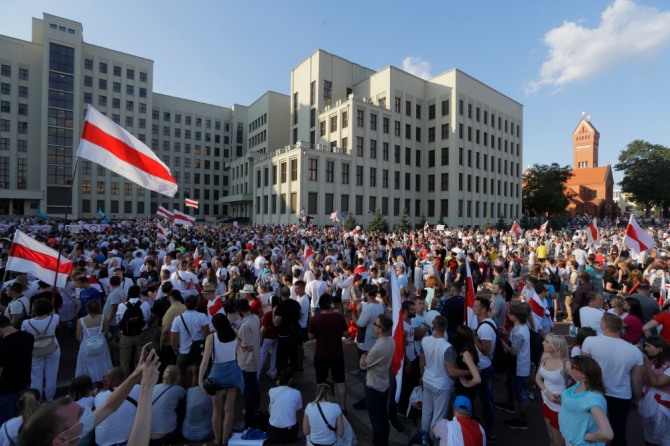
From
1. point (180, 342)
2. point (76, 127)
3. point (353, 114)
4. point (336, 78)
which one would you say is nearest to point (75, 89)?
point (76, 127)

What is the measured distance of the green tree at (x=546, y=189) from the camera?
5962 cm

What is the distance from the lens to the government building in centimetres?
4481

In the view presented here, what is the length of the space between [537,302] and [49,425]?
23.0ft

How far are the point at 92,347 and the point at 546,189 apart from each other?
68.5 m

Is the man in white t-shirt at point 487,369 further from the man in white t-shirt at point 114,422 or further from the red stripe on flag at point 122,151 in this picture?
the red stripe on flag at point 122,151

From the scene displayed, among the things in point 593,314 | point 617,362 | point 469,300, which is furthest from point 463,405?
point 593,314

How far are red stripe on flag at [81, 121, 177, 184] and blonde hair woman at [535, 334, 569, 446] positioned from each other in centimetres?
658

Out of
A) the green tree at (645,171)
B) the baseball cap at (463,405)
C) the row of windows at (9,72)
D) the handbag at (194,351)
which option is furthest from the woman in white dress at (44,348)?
the green tree at (645,171)

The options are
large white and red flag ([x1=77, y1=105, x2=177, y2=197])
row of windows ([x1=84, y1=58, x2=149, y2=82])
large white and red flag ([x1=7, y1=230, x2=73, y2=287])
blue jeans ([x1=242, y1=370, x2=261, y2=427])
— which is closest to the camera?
blue jeans ([x1=242, y1=370, x2=261, y2=427])

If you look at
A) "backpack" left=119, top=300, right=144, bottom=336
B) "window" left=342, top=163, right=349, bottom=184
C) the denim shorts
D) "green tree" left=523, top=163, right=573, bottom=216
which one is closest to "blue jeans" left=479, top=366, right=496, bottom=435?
the denim shorts

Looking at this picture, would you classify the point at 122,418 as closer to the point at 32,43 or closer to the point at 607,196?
the point at 32,43

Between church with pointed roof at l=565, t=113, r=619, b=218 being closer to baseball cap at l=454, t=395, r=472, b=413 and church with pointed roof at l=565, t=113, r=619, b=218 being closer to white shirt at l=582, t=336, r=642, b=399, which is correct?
white shirt at l=582, t=336, r=642, b=399

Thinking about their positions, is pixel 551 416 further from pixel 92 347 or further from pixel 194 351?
pixel 92 347

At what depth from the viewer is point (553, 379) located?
12.9 ft
